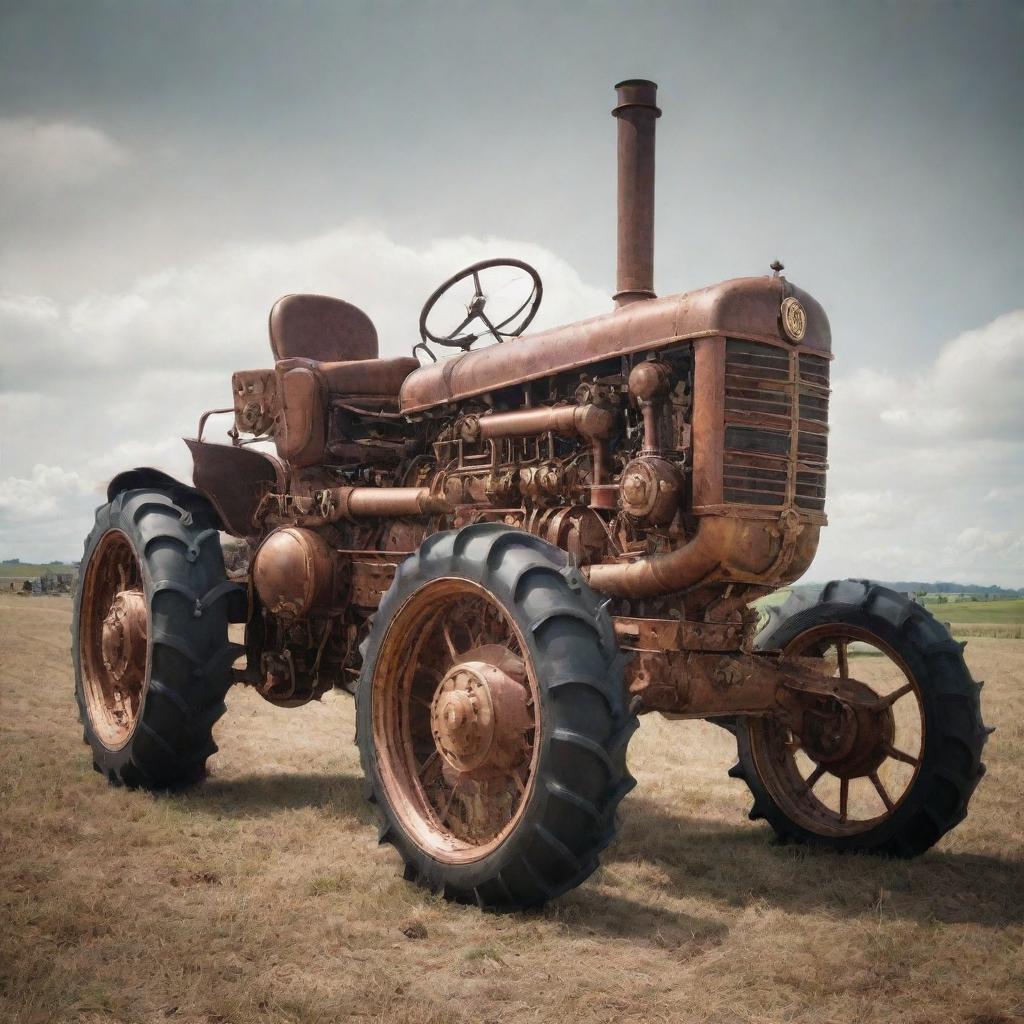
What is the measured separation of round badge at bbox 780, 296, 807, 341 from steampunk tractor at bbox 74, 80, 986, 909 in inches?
0.5

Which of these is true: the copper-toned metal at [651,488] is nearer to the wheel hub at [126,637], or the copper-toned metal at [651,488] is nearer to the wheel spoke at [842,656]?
the wheel spoke at [842,656]

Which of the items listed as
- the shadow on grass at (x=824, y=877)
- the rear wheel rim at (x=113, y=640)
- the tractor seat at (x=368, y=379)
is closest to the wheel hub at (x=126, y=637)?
the rear wheel rim at (x=113, y=640)

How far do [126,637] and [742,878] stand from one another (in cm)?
406

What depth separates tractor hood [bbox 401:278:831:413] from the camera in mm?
5121

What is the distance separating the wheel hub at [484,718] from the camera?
4.66m

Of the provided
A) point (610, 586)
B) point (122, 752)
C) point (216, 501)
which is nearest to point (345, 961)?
point (610, 586)

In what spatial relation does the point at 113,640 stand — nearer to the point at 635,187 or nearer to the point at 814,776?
the point at 635,187

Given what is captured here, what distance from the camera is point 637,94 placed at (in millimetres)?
5965

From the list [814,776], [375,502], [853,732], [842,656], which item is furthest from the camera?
[375,502]

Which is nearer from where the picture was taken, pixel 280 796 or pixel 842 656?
pixel 842 656

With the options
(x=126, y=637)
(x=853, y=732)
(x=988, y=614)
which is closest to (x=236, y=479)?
(x=126, y=637)

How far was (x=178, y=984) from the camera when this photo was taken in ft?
12.2

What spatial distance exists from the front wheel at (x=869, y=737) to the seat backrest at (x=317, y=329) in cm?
379

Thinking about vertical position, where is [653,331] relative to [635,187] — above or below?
below
